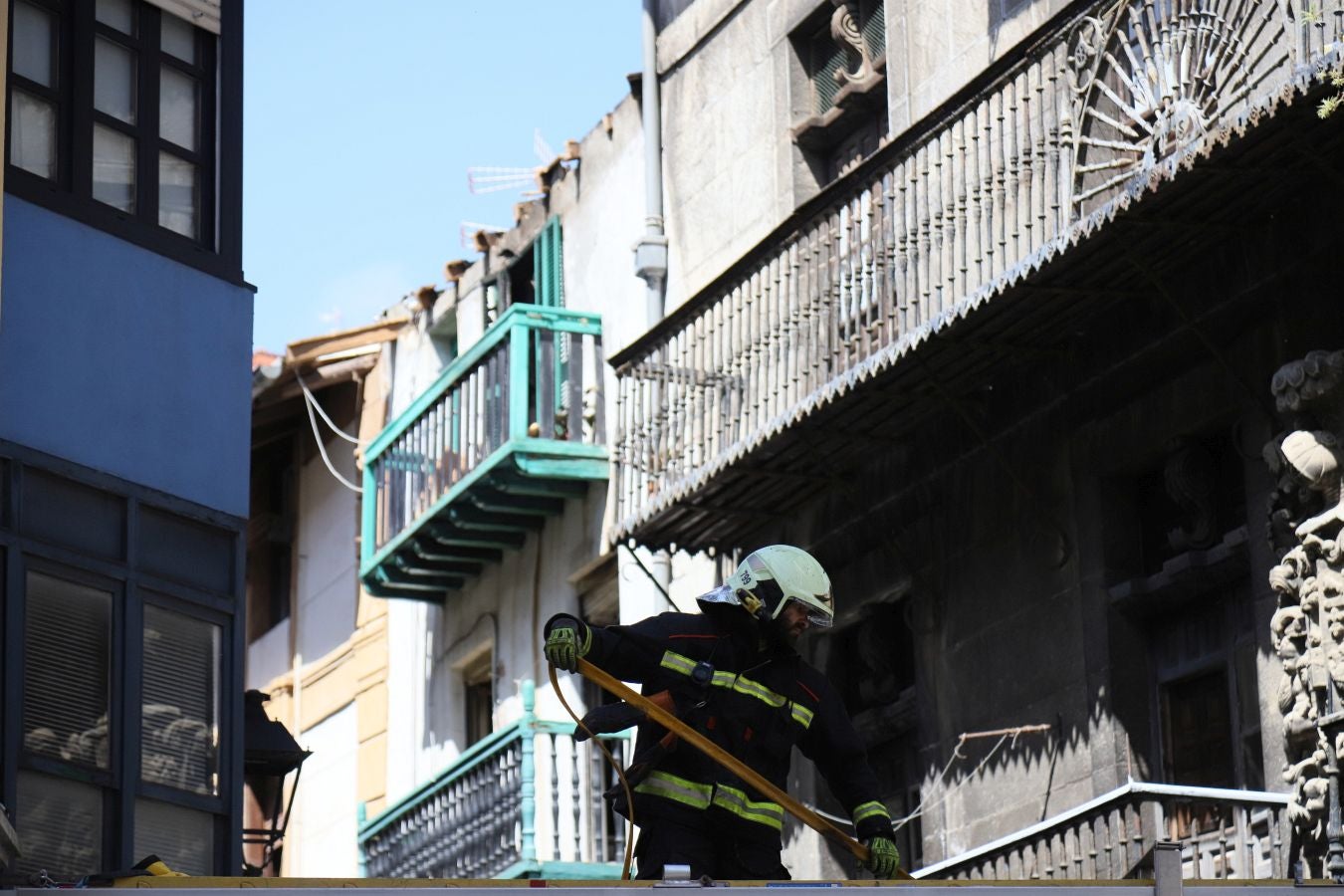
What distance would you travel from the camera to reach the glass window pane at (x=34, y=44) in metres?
A: 16.0

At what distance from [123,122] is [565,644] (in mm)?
6059

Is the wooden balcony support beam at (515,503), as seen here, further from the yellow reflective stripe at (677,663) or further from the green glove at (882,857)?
the green glove at (882,857)

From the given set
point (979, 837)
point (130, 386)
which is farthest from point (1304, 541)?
point (130, 386)

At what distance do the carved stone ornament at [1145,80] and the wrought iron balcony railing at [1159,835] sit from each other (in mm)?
2898

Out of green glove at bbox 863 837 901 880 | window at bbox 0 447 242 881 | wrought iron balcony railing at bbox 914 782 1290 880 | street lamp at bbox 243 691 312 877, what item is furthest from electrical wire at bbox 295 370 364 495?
green glove at bbox 863 837 901 880

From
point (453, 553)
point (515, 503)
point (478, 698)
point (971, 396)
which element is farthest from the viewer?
point (478, 698)

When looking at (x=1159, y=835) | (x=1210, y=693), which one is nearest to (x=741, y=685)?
(x=1159, y=835)

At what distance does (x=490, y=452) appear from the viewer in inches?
948

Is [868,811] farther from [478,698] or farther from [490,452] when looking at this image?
[478,698]

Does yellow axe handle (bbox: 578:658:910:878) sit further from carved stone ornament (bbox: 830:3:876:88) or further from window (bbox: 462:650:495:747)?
window (bbox: 462:650:495:747)

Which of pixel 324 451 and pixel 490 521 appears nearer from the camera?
pixel 490 521

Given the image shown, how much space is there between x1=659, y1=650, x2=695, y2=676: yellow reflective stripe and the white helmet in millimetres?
307

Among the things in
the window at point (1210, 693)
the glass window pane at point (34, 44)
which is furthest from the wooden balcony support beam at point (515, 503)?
the glass window pane at point (34, 44)

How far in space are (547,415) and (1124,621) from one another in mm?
7792
